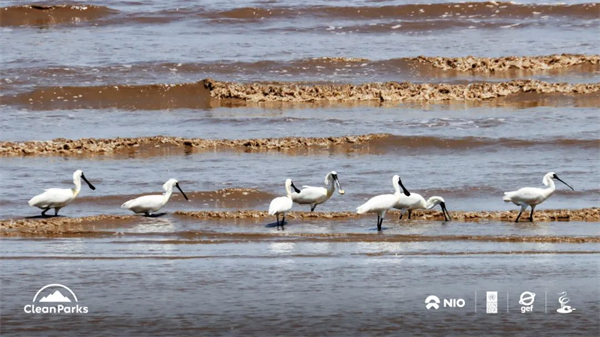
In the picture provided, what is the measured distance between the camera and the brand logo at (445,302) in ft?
27.2

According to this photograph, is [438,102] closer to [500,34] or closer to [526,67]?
[526,67]

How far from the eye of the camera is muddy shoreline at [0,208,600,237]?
39.9ft

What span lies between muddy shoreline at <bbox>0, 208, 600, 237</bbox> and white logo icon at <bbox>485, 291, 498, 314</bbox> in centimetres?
398

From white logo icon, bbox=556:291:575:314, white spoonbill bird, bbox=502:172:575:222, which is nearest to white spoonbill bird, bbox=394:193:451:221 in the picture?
white spoonbill bird, bbox=502:172:575:222

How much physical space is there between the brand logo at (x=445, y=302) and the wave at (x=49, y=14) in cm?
2032

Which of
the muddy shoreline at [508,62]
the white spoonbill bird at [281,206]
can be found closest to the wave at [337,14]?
the muddy shoreline at [508,62]

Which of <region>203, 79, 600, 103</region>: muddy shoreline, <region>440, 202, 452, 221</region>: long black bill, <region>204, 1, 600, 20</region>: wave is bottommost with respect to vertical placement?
<region>440, 202, 452, 221</region>: long black bill

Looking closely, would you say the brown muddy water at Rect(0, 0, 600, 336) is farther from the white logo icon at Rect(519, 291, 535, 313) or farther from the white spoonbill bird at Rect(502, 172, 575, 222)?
the white spoonbill bird at Rect(502, 172, 575, 222)

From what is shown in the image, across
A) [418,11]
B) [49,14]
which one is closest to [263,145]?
[418,11]

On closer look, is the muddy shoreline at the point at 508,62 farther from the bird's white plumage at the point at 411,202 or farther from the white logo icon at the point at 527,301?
the white logo icon at the point at 527,301

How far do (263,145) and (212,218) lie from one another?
4288 mm

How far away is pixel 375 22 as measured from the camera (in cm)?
2614

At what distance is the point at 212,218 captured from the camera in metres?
12.9

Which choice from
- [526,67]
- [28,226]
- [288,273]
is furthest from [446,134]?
[288,273]
